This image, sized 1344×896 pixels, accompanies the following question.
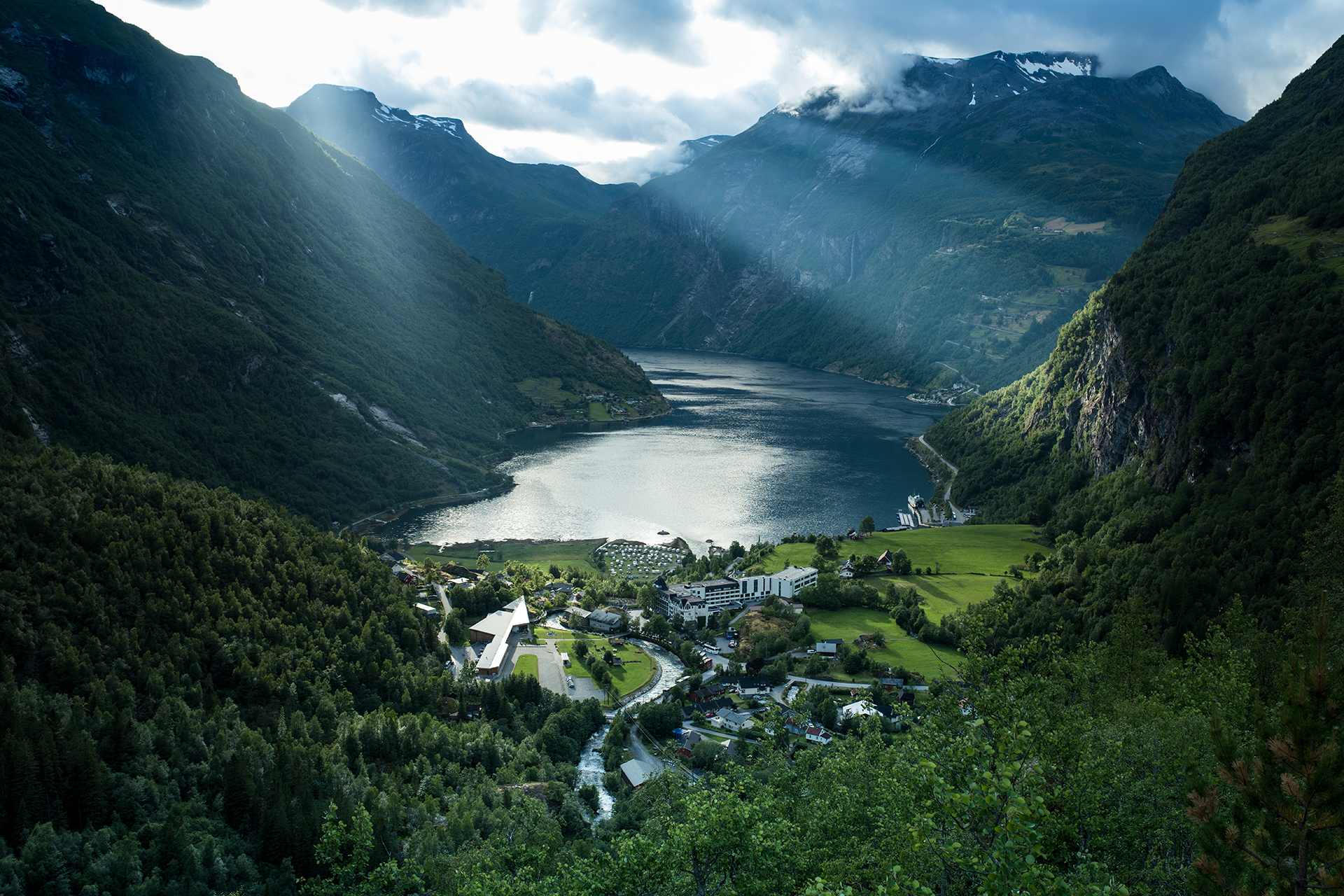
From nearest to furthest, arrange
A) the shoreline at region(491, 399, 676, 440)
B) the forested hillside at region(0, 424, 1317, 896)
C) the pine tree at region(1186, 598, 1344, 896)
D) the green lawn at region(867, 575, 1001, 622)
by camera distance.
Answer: the pine tree at region(1186, 598, 1344, 896) → the forested hillside at region(0, 424, 1317, 896) → the green lawn at region(867, 575, 1001, 622) → the shoreline at region(491, 399, 676, 440)

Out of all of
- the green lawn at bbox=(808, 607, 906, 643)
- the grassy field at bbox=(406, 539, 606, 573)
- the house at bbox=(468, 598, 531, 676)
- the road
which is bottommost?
→ the grassy field at bbox=(406, 539, 606, 573)

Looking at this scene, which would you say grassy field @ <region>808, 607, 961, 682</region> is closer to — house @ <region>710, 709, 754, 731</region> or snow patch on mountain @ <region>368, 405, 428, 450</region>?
house @ <region>710, 709, 754, 731</region>

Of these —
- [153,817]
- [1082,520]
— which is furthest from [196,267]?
[1082,520]

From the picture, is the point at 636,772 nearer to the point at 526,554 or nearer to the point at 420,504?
the point at 526,554

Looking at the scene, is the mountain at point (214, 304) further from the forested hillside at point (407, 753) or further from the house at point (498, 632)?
the house at point (498, 632)

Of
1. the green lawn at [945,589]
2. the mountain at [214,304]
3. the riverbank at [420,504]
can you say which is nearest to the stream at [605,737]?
the green lawn at [945,589]

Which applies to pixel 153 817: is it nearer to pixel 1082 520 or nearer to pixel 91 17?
pixel 1082 520

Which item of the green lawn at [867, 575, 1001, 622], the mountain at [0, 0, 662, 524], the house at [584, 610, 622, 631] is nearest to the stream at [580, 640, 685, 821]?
the house at [584, 610, 622, 631]
